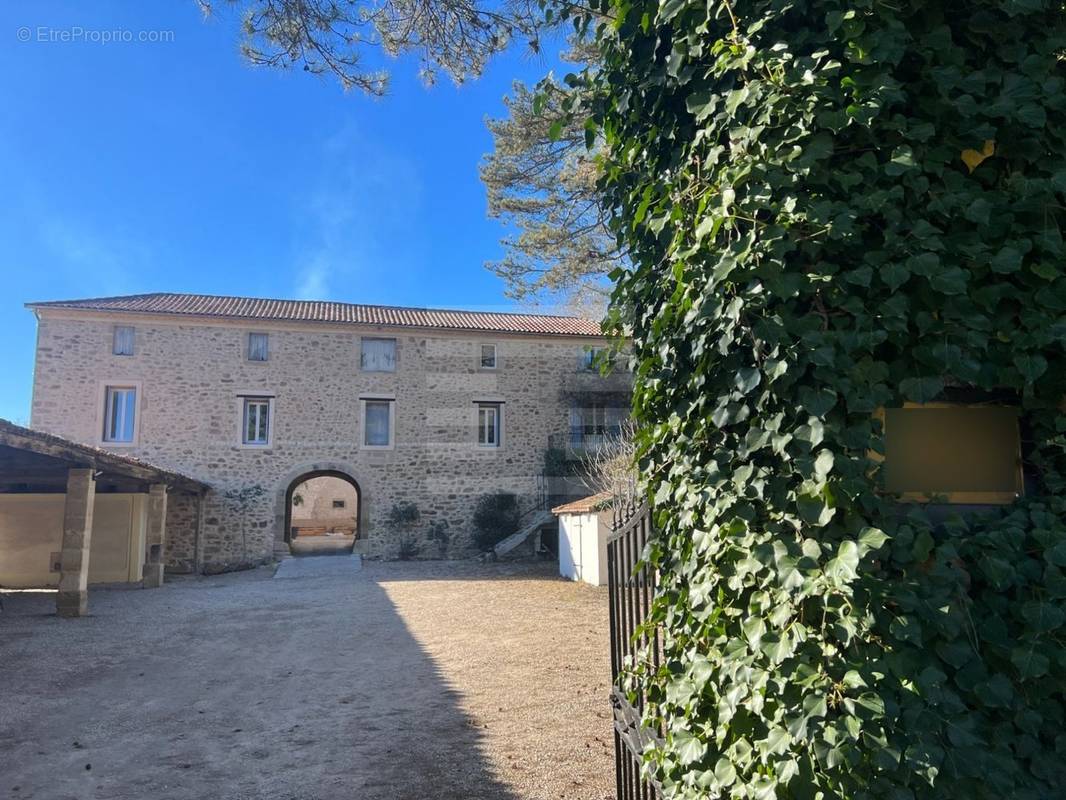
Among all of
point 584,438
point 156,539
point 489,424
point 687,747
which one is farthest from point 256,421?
point 687,747

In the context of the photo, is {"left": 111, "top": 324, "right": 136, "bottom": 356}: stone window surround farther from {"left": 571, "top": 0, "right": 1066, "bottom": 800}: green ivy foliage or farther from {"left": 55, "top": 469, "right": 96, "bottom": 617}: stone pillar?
{"left": 571, "top": 0, "right": 1066, "bottom": 800}: green ivy foliage

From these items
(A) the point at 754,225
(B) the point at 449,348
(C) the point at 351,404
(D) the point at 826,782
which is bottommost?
(D) the point at 826,782

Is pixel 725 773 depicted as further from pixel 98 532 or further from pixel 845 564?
pixel 98 532

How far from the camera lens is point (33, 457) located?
34.9ft

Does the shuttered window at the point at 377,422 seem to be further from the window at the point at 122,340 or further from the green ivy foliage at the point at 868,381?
the green ivy foliage at the point at 868,381

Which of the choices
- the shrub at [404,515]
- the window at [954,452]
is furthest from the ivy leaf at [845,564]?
the shrub at [404,515]

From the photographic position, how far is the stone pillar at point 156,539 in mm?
14141

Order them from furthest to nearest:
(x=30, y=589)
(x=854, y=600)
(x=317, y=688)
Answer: (x=30, y=589) < (x=317, y=688) < (x=854, y=600)

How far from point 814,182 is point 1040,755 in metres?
1.41

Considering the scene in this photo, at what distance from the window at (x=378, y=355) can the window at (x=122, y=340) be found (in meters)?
5.83

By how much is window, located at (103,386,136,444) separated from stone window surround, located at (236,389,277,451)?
2.55 metres

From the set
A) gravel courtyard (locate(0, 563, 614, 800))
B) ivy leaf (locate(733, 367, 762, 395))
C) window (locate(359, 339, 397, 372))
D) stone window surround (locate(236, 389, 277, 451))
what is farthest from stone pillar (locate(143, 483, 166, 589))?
ivy leaf (locate(733, 367, 762, 395))

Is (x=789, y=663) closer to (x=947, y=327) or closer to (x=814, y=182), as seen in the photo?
(x=947, y=327)

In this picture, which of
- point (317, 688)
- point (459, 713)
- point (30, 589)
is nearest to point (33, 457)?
point (30, 589)
